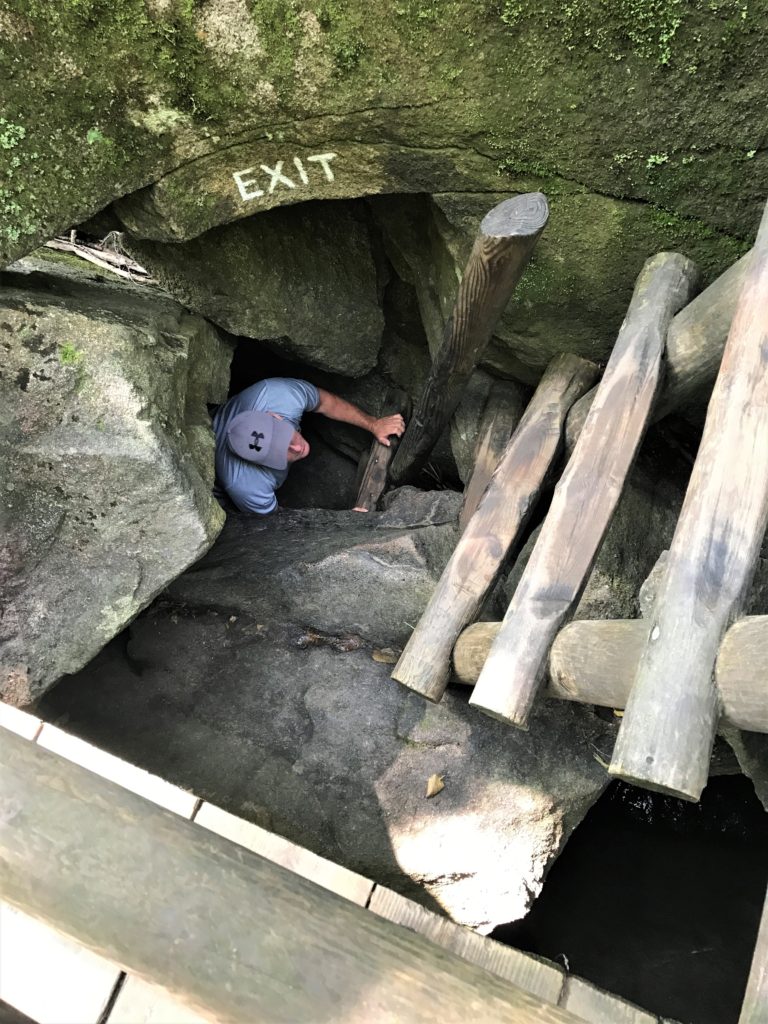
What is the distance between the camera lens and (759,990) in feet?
4.09

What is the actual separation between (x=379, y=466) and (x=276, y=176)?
189 centimetres

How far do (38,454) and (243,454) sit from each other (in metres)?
1.33

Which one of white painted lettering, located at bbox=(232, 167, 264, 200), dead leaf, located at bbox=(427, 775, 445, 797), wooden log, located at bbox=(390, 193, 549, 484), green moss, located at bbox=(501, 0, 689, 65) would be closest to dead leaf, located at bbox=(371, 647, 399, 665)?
dead leaf, located at bbox=(427, 775, 445, 797)

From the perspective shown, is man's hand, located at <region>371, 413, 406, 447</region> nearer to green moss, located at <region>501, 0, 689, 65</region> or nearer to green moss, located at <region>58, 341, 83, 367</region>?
green moss, located at <region>58, 341, 83, 367</region>

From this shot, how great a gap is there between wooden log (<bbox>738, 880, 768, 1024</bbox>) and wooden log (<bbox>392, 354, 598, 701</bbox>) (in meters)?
1.16

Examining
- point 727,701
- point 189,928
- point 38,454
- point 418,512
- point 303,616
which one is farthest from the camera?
point 418,512

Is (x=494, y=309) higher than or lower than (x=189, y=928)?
higher

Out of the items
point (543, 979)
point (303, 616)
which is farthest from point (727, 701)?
point (303, 616)

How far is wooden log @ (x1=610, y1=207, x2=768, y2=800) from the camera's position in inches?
53.3

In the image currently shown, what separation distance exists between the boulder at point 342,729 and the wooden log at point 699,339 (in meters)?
1.15

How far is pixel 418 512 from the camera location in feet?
10.5

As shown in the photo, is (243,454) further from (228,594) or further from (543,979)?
(543,979)

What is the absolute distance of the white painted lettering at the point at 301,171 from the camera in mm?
2039

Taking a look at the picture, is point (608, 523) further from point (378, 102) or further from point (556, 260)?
point (378, 102)
